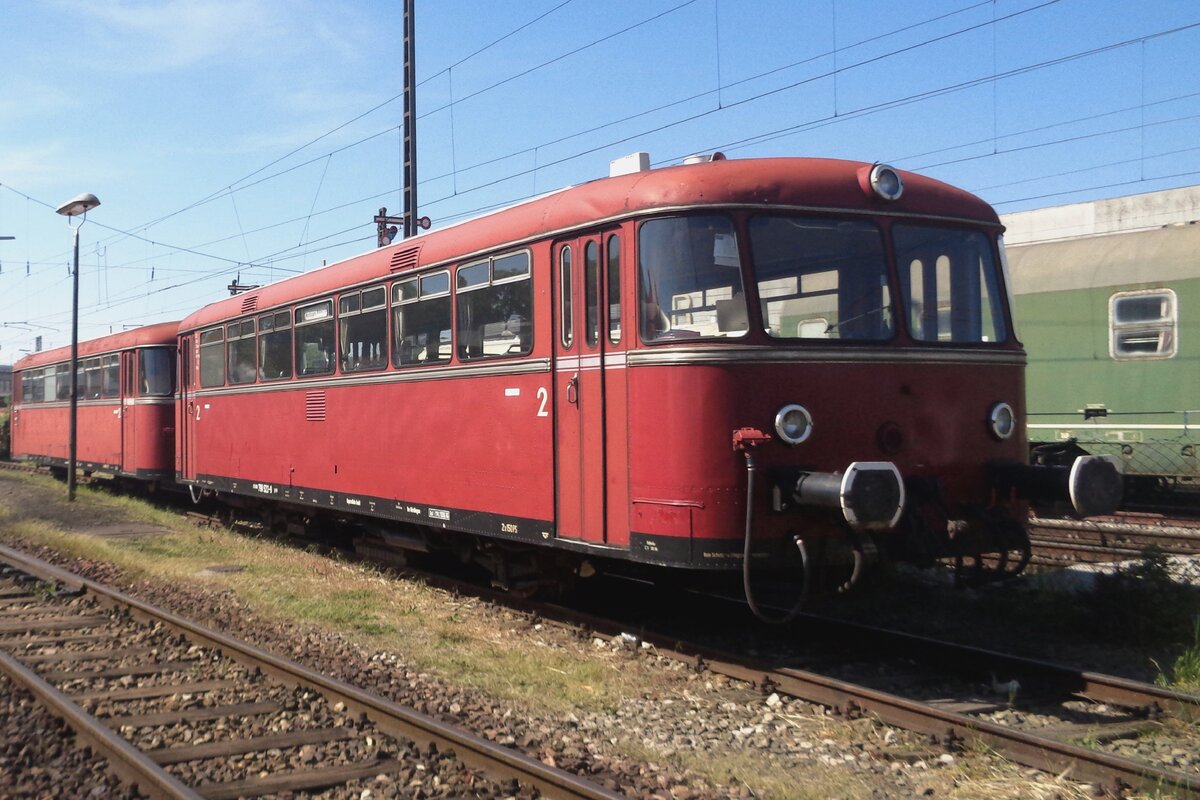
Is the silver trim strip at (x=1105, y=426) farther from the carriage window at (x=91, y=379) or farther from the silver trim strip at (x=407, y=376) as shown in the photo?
the carriage window at (x=91, y=379)

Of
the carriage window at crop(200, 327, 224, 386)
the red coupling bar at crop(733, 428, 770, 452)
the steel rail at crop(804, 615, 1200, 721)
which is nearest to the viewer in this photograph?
the steel rail at crop(804, 615, 1200, 721)

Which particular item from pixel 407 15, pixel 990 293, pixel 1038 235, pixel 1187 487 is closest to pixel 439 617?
pixel 990 293

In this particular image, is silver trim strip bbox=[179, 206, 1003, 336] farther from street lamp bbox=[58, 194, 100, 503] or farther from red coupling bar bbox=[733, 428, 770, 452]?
street lamp bbox=[58, 194, 100, 503]

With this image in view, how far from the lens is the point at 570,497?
759cm

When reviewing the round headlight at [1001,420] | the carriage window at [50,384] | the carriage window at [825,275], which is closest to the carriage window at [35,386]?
the carriage window at [50,384]

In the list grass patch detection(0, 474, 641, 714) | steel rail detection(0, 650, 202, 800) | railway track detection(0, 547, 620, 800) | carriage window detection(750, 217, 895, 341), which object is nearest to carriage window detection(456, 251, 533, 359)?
carriage window detection(750, 217, 895, 341)

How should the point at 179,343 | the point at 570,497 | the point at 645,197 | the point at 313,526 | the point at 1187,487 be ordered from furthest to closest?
the point at 179,343 < the point at 1187,487 < the point at 313,526 < the point at 570,497 < the point at 645,197

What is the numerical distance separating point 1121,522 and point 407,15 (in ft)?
53.5

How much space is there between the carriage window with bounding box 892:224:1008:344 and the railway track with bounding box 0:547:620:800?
3.90 metres

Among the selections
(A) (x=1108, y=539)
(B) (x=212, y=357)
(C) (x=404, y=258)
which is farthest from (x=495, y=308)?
(B) (x=212, y=357)

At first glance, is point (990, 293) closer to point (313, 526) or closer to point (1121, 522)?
point (1121, 522)

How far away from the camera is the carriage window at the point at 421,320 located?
9.09m

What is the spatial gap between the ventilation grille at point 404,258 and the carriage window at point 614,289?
2.83 metres

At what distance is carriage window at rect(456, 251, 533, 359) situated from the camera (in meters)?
8.03
